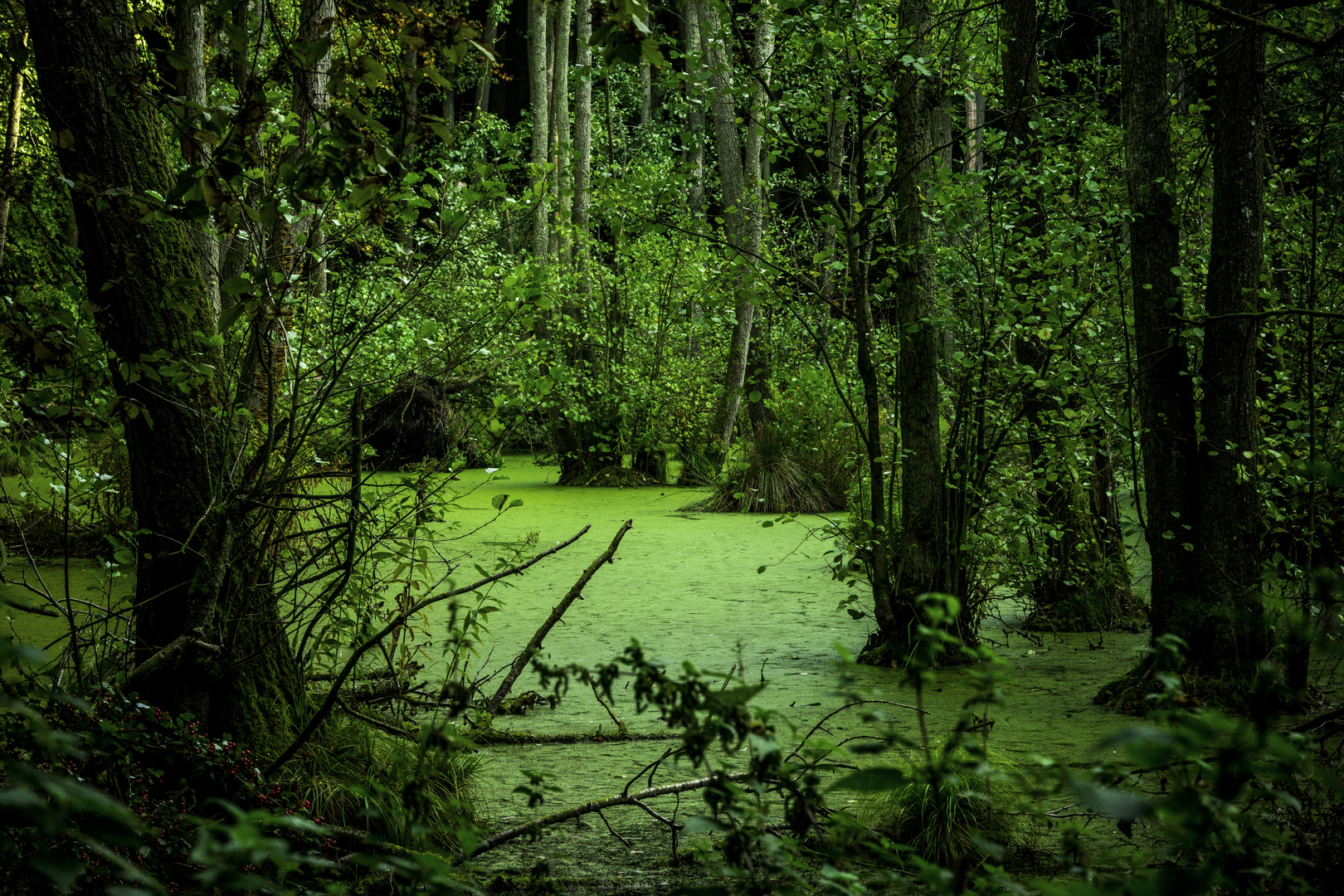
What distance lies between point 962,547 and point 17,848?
3413mm

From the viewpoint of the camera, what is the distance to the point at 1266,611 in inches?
149

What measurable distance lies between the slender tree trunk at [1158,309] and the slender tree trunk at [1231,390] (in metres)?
0.07

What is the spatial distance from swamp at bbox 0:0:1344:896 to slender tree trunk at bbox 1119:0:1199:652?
0.05 ft

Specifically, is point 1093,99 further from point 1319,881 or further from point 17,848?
point 17,848

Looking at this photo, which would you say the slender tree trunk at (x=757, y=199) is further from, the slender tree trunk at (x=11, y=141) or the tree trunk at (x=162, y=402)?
the slender tree trunk at (x=11, y=141)

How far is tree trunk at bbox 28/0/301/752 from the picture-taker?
2541mm

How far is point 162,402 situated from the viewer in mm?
2668

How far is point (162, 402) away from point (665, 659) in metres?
2.47

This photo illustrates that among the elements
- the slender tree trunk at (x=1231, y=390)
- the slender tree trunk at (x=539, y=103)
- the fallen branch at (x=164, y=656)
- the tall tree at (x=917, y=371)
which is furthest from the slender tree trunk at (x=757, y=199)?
the slender tree trunk at (x=539, y=103)

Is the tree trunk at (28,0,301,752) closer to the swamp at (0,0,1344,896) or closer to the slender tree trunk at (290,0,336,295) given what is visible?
the swamp at (0,0,1344,896)

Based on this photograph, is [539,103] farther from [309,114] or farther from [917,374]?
[309,114]

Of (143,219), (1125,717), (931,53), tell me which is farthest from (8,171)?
(1125,717)

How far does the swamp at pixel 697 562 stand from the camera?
63.8 inches

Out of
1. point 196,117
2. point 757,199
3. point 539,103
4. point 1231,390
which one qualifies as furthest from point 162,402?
point 539,103
